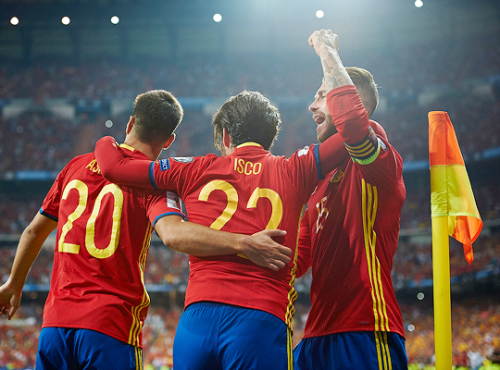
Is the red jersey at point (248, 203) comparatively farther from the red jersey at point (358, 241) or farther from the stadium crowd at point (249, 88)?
the stadium crowd at point (249, 88)

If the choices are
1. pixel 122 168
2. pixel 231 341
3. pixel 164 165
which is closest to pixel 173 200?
pixel 164 165

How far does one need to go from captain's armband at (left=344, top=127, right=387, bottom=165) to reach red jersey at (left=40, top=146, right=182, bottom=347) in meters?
0.99

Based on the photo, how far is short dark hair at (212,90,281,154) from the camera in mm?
2408

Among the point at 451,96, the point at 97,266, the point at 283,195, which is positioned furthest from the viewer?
the point at 451,96

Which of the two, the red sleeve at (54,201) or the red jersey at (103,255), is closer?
the red jersey at (103,255)

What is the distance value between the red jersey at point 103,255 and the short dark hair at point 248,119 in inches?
20.7

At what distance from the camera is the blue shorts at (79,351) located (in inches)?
92.1

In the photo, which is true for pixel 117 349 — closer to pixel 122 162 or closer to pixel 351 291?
pixel 122 162

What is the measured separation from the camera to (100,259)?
2.52 m

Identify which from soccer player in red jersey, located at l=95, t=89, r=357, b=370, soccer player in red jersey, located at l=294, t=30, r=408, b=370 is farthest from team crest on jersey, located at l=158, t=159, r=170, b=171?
soccer player in red jersey, located at l=294, t=30, r=408, b=370

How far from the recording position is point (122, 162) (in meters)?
2.57

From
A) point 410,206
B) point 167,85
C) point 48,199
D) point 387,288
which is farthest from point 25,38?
point 387,288

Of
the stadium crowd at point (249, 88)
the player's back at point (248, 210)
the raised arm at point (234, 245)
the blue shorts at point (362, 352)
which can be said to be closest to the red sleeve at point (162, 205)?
the player's back at point (248, 210)

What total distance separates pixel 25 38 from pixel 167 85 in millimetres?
9096
